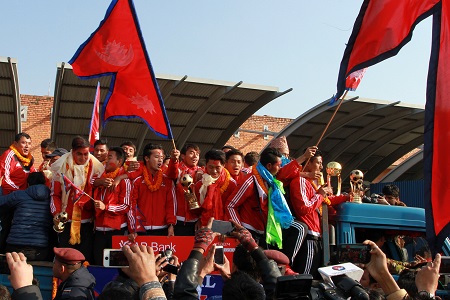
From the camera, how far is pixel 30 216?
7.70m

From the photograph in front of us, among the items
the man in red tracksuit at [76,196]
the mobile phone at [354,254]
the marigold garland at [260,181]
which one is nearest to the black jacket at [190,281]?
the mobile phone at [354,254]

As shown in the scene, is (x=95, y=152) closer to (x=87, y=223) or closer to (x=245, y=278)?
(x=87, y=223)

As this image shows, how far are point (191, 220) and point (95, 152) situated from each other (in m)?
2.03

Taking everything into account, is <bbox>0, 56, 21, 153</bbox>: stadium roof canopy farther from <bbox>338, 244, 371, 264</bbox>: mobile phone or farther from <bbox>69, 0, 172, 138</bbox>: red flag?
<bbox>338, 244, 371, 264</bbox>: mobile phone

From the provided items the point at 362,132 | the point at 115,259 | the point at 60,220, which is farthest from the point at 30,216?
the point at 362,132

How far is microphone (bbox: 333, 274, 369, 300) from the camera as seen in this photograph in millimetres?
4091

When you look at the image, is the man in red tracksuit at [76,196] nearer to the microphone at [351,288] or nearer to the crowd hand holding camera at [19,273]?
the crowd hand holding camera at [19,273]

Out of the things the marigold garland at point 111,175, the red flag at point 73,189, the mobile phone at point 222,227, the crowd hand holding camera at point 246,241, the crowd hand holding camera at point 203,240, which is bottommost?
the red flag at point 73,189

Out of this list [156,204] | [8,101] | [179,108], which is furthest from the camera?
[179,108]

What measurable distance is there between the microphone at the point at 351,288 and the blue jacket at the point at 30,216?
4.24 m

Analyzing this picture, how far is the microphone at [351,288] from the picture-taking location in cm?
409

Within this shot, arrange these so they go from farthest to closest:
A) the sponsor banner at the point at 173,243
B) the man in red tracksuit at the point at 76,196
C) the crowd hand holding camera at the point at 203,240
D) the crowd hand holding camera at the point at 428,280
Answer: the man in red tracksuit at the point at 76,196
the sponsor banner at the point at 173,243
the crowd hand holding camera at the point at 428,280
the crowd hand holding camera at the point at 203,240

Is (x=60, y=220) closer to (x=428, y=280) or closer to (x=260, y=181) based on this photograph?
(x=260, y=181)

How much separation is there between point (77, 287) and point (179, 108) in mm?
11948
